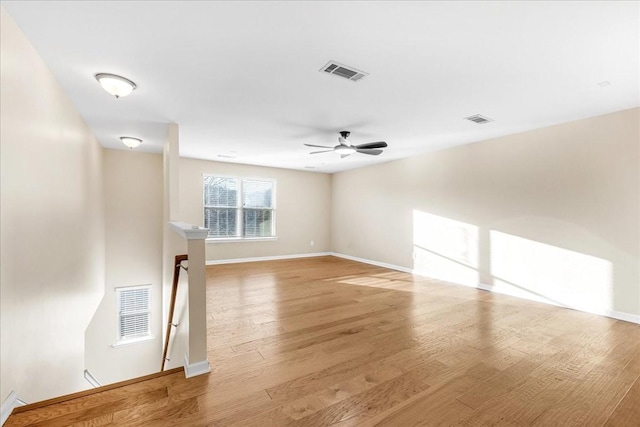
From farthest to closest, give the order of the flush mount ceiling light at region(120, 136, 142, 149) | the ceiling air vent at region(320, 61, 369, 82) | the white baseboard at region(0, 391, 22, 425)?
the flush mount ceiling light at region(120, 136, 142, 149) < the ceiling air vent at region(320, 61, 369, 82) < the white baseboard at region(0, 391, 22, 425)

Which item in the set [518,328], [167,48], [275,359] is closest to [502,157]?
[518,328]

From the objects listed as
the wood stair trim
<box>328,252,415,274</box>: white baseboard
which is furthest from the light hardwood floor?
<box>328,252,415,274</box>: white baseboard

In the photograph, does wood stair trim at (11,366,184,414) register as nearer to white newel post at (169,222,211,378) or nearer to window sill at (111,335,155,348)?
white newel post at (169,222,211,378)

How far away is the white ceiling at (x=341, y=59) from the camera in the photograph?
5.66 feet

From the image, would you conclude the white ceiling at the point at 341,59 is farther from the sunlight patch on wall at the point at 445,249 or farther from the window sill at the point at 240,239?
the window sill at the point at 240,239

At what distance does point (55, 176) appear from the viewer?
2.64m

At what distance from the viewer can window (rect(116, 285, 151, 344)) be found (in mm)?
5566

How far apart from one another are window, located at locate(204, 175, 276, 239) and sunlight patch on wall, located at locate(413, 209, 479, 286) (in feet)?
12.2

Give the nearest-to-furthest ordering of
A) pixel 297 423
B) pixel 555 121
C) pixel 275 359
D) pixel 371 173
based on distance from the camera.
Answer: pixel 297 423 → pixel 275 359 → pixel 555 121 → pixel 371 173

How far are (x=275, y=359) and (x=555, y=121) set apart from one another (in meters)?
4.55

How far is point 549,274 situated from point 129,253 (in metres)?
7.38

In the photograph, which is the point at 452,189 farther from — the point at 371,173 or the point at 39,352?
the point at 39,352

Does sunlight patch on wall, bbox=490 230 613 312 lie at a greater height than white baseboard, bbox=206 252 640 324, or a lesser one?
greater

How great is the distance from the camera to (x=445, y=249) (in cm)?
514
